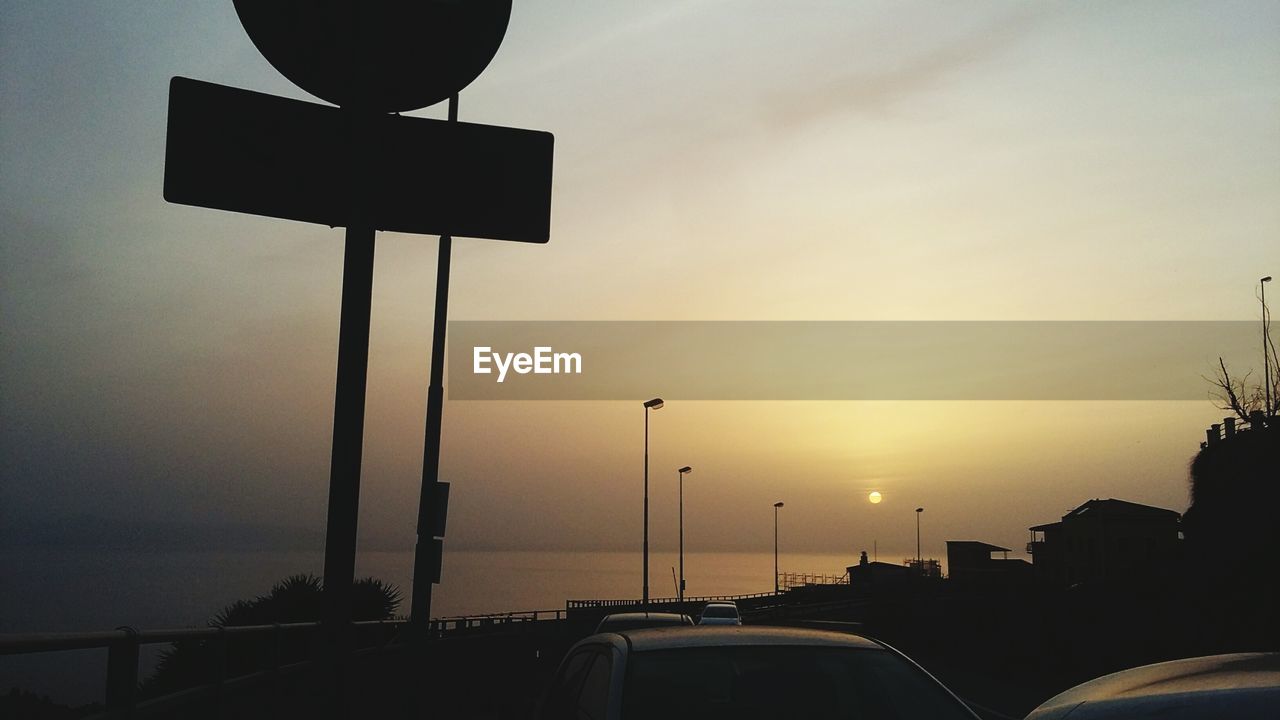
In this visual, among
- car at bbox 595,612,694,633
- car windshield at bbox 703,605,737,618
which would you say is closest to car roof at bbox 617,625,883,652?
car at bbox 595,612,694,633

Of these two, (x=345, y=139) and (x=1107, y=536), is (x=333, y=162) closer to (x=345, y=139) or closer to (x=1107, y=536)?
(x=345, y=139)

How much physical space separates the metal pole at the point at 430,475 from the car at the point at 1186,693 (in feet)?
36.7

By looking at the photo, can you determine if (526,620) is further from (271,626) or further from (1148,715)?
(1148,715)

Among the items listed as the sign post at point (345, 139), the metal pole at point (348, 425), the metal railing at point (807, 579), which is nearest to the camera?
the metal pole at point (348, 425)

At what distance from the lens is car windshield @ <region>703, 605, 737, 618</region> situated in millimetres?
38312

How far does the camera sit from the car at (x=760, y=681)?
15.0 ft

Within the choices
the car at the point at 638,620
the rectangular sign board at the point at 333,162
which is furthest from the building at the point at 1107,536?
the rectangular sign board at the point at 333,162

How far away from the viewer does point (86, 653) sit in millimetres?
5332

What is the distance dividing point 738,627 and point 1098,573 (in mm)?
88845

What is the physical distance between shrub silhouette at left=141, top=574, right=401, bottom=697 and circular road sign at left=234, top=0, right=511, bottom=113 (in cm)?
128

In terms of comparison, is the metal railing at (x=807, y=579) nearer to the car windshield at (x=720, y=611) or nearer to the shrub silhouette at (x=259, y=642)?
the car windshield at (x=720, y=611)

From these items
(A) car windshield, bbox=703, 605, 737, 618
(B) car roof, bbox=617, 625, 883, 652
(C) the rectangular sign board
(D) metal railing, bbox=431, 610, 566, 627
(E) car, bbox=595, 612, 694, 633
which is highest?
(C) the rectangular sign board

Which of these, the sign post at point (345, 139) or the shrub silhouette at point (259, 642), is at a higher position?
the sign post at point (345, 139)

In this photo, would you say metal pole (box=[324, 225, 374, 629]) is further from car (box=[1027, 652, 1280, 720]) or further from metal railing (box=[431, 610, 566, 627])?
metal railing (box=[431, 610, 566, 627])
